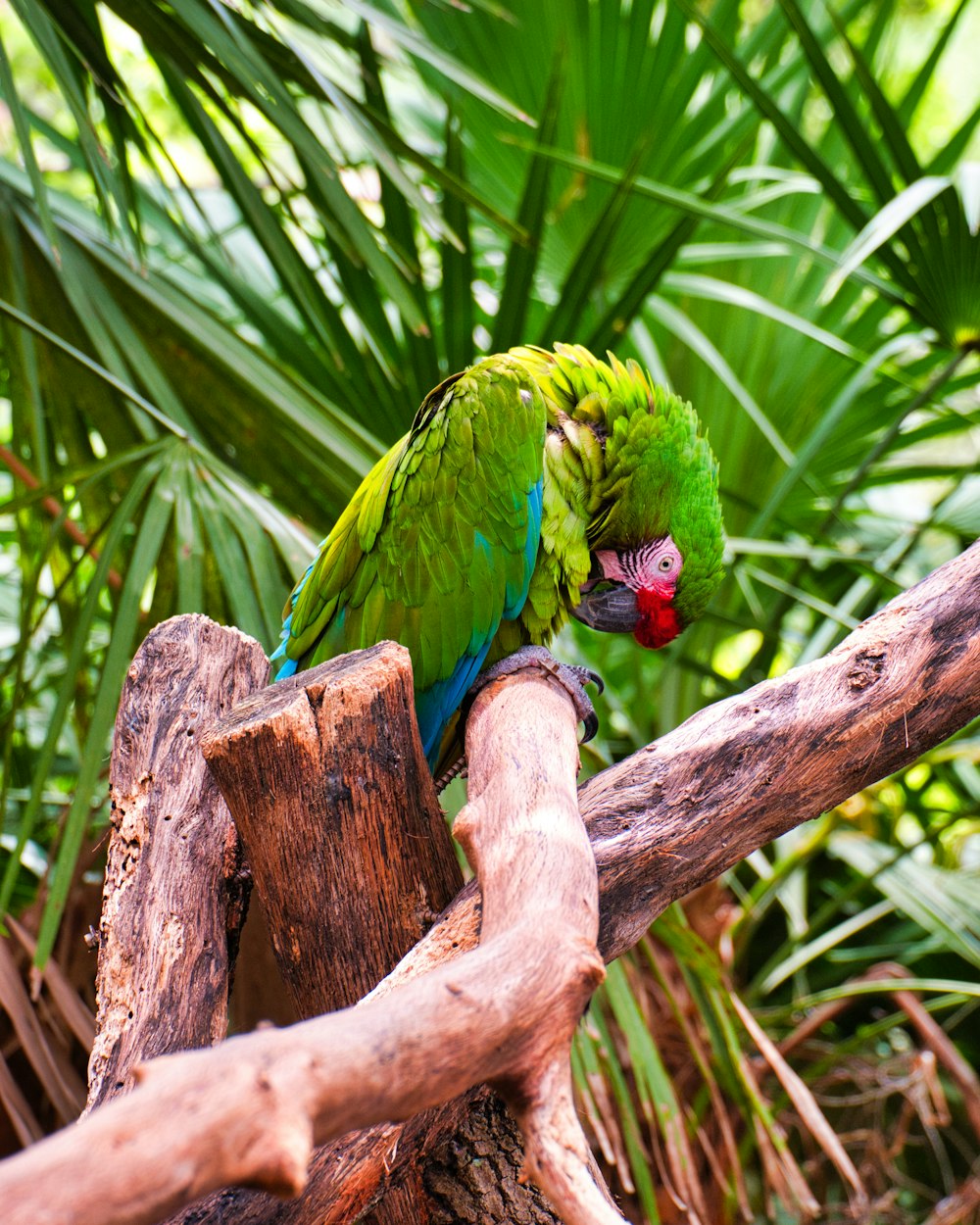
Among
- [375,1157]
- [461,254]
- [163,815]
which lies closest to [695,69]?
[461,254]

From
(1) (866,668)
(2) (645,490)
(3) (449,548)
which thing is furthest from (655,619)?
(1) (866,668)

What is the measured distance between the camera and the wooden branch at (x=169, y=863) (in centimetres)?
104

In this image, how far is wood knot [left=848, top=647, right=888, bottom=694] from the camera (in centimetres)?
114

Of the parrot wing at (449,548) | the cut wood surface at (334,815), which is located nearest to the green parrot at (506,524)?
the parrot wing at (449,548)

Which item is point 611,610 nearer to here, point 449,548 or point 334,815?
point 449,548

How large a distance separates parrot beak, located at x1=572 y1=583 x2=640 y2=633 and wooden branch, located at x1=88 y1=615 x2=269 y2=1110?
583mm

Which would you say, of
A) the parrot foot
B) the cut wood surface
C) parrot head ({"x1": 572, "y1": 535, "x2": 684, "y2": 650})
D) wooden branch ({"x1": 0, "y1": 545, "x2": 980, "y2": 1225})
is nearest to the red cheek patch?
parrot head ({"x1": 572, "y1": 535, "x2": 684, "y2": 650})

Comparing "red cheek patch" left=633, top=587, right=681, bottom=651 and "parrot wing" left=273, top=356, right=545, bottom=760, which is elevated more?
"parrot wing" left=273, top=356, right=545, bottom=760

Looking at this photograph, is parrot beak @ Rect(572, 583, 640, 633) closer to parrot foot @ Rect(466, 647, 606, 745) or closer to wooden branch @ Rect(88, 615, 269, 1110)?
parrot foot @ Rect(466, 647, 606, 745)

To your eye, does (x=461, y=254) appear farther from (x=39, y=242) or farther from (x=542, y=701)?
(x=542, y=701)

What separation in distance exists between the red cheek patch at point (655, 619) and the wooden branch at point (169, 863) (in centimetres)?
61

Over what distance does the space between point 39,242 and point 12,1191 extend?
1.69m

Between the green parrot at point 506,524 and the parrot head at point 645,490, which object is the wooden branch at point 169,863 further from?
the parrot head at point 645,490

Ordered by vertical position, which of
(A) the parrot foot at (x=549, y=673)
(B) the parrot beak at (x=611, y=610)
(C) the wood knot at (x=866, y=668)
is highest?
(B) the parrot beak at (x=611, y=610)
